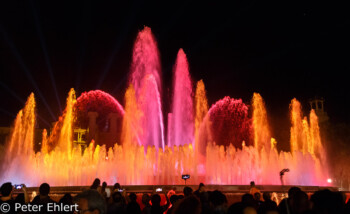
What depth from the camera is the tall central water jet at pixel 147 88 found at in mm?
33406

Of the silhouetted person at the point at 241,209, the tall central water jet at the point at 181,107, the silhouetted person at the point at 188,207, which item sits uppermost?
the tall central water jet at the point at 181,107

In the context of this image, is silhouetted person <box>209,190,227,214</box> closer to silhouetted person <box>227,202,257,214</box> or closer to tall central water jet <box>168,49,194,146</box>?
silhouetted person <box>227,202,257,214</box>

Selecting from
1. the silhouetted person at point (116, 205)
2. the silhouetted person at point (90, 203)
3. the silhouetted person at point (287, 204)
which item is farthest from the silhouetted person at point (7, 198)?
the silhouetted person at point (287, 204)

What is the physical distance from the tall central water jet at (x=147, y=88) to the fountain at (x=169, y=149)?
0.35 ft

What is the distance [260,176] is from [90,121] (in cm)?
5382

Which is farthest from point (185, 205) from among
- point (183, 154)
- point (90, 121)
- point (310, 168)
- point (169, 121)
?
point (90, 121)

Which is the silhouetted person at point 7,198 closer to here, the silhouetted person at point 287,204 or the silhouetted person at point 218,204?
the silhouetted person at point 218,204

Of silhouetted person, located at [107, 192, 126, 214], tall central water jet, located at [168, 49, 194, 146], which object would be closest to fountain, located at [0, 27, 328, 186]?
tall central water jet, located at [168, 49, 194, 146]

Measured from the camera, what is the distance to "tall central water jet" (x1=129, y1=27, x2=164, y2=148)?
33406 mm

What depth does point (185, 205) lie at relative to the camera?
3.74 meters

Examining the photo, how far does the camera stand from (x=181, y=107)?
3391 centimetres

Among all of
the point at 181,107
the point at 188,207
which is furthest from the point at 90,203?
the point at 181,107

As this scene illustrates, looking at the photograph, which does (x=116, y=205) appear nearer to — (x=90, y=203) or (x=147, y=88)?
(x=90, y=203)

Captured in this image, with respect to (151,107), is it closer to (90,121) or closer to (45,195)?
(45,195)
